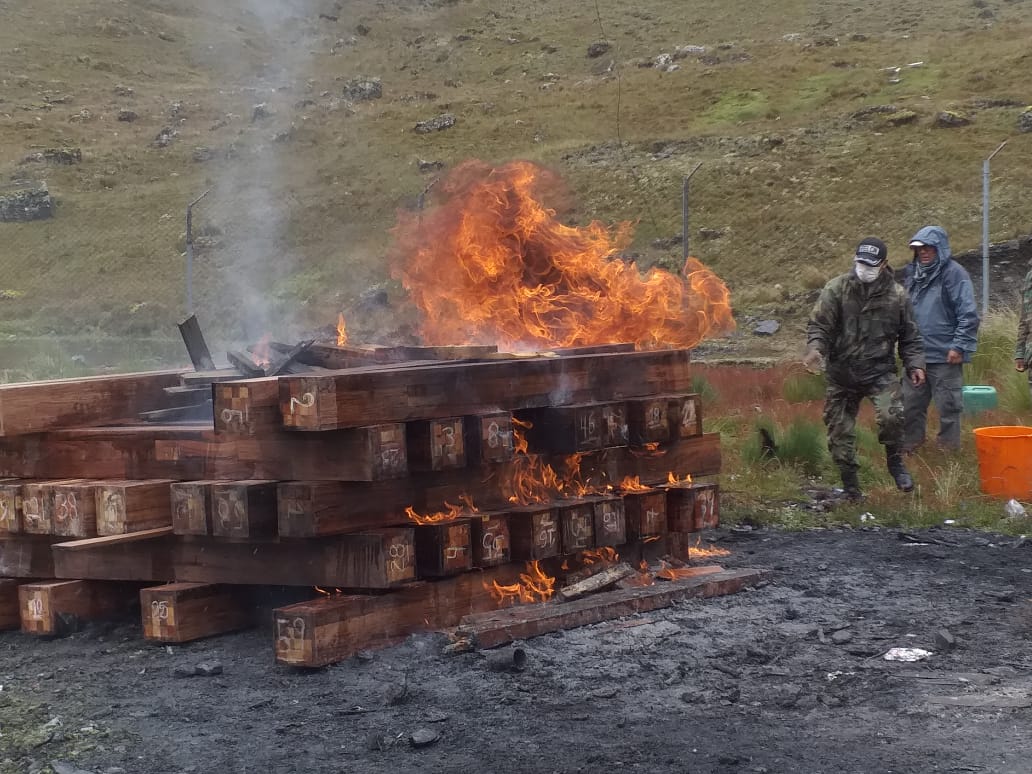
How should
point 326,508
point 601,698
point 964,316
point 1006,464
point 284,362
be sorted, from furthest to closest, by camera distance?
point 964,316, point 1006,464, point 284,362, point 326,508, point 601,698

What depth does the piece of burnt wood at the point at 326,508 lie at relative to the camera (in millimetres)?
4570

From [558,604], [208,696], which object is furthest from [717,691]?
[208,696]

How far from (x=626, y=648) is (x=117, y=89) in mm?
50395

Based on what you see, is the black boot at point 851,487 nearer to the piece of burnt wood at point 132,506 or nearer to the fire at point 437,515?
the fire at point 437,515

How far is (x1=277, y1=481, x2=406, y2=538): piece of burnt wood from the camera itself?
15.0 ft

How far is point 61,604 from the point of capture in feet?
17.4

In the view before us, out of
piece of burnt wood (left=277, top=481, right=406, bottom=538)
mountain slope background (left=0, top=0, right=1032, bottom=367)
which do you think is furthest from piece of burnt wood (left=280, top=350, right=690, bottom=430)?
mountain slope background (left=0, top=0, right=1032, bottom=367)

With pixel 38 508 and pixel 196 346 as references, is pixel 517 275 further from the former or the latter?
pixel 38 508

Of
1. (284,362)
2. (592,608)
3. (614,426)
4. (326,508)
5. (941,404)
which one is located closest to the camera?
(326,508)

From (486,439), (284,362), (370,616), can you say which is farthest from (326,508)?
(284,362)

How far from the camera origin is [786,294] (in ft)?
80.9

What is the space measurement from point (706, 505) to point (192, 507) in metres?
2.68

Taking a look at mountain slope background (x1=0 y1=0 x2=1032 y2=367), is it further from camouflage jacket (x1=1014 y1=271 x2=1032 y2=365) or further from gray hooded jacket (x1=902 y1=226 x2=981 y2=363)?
camouflage jacket (x1=1014 y1=271 x2=1032 y2=365)

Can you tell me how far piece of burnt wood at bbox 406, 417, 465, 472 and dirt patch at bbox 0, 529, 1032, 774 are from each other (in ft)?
2.37
